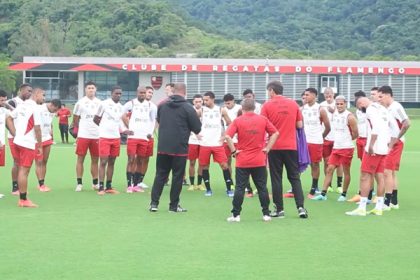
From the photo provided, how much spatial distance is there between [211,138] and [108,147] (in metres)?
1.97

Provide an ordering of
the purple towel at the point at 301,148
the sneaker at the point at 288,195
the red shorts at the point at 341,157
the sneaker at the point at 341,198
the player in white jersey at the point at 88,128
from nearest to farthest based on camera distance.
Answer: the purple towel at the point at 301,148
the sneaker at the point at 341,198
the red shorts at the point at 341,157
the sneaker at the point at 288,195
the player in white jersey at the point at 88,128

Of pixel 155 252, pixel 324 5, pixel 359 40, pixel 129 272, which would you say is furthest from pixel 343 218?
pixel 324 5

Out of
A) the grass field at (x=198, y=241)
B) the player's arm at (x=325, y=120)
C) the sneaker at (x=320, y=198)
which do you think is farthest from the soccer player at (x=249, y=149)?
the player's arm at (x=325, y=120)

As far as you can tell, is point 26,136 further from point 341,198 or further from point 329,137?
point 329,137

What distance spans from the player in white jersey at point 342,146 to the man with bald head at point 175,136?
306 centimetres

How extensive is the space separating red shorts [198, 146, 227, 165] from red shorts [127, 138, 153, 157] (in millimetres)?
1121

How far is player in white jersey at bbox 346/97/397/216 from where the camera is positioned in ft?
40.9

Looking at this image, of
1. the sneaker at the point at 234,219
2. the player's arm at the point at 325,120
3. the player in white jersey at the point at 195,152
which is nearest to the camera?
the sneaker at the point at 234,219

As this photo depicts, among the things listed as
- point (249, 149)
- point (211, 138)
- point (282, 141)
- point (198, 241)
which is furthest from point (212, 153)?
point (198, 241)

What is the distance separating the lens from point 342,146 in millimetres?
14805

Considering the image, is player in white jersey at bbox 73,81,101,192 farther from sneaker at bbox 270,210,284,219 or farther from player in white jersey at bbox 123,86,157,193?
sneaker at bbox 270,210,284,219

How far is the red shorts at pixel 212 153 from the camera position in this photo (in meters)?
15.7

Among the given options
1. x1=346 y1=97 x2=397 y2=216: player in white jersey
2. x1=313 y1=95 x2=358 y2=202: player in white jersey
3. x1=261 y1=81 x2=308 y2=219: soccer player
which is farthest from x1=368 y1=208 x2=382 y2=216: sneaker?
x1=313 y1=95 x2=358 y2=202: player in white jersey

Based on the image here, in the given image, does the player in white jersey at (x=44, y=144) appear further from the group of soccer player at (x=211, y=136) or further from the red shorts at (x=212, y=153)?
the red shorts at (x=212, y=153)
